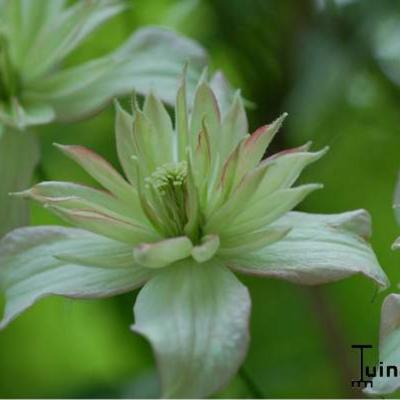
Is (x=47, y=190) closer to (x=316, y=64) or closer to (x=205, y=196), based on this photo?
(x=205, y=196)

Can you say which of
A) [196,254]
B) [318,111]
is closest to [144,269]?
[196,254]

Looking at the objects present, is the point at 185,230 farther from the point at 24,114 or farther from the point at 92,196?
the point at 24,114

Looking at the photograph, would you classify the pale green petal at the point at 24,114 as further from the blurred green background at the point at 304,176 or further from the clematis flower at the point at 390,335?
the clematis flower at the point at 390,335

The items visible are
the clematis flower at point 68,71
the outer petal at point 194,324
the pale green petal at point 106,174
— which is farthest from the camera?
the clematis flower at point 68,71

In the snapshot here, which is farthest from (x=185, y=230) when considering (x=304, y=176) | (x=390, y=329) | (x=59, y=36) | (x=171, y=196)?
(x=304, y=176)

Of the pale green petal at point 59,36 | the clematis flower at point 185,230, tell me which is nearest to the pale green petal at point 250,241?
the clematis flower at point 185,230

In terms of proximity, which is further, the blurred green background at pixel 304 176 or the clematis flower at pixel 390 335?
the blurred green background at pixel 304 176
